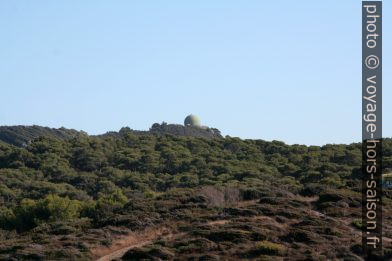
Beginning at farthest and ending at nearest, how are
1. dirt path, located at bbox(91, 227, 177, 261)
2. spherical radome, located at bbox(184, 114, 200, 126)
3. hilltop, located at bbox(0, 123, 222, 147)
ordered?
spherical radome, located at bbox(184, 114, 200, 126), hilltop, located at bbox(0, 123, 222, 147), dirt path, located at bbox(91, 227, 177, 261)

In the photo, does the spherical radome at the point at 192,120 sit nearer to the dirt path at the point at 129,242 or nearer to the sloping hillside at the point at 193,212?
the sloping hillside at the point at 193,212

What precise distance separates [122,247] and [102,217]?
6.09 meters

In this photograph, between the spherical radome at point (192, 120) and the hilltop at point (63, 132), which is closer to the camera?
the hilltop at point (63, 132)

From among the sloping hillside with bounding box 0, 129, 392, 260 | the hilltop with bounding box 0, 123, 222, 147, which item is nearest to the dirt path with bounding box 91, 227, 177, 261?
the sloping hillside with bounding box 0, 129, 392, 260

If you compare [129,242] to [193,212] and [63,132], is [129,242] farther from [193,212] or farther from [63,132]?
[63,132]

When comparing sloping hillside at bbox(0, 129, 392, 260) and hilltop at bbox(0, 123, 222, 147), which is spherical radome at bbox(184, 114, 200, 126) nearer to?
hilltop at bbox(0, 123, 222, 147)

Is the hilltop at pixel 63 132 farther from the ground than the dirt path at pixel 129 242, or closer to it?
farther from the ground

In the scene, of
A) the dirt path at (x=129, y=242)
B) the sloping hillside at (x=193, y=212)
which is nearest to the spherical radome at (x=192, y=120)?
→ the sloping hillside at (x=193, y=212)

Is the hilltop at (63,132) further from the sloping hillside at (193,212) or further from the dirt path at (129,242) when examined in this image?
the dirt path at (129,242)

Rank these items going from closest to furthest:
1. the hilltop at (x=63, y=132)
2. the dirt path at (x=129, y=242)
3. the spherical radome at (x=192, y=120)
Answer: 1. the dirt path at (x=129, y=242)
2. the hilltop at (x=63, y=132)
3. the spherical radome at (x=192, y=120)

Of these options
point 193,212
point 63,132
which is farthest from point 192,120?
point 193,212

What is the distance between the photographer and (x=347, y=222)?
3344cm

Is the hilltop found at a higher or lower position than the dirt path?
higher

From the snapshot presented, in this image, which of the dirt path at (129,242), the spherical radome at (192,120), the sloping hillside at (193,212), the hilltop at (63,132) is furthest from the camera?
the spherical radome at (192,120)
